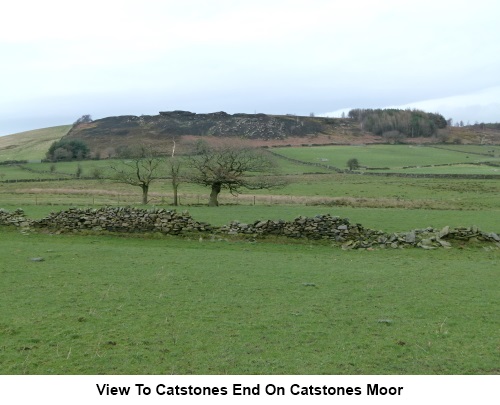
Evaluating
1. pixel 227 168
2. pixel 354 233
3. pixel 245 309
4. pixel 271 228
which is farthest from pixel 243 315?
pixel 227 168

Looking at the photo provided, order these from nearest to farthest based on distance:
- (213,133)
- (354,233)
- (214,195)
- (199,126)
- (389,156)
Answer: (354,233), (214,195), (389,156), (213,133), (199,126)

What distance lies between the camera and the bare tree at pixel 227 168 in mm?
43469

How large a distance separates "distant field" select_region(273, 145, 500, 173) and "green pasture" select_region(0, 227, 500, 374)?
88707 millimetres

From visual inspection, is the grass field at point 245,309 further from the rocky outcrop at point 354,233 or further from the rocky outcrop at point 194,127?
the rocky outcrop at point 194,127

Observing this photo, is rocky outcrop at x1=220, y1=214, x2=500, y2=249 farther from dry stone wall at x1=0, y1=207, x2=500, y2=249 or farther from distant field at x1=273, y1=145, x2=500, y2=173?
distant field at x1=273, y1=145, x2=500, y2=173

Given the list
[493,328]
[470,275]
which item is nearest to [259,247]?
[470,275]

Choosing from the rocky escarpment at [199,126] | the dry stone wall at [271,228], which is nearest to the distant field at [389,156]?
the rocky escarpment at [199,126]

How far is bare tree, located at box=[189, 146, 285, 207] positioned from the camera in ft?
143

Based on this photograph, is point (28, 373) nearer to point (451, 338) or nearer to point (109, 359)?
point (109, 359)

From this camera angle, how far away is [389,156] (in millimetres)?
127062

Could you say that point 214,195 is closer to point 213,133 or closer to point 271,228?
point 271,228

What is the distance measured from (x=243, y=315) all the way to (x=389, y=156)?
A: 124m

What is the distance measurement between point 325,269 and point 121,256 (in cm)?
785

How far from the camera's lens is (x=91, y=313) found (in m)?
10.1
